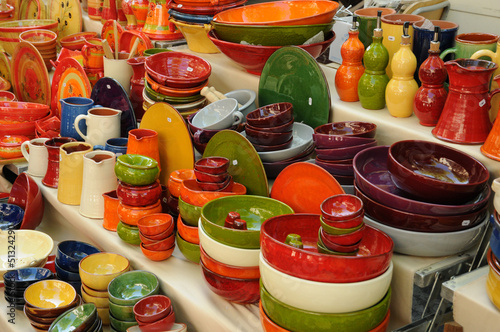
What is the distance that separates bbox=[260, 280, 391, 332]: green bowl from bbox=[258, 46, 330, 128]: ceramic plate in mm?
724

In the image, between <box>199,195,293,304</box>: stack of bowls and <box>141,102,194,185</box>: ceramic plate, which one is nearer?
<box>199,195,293,304</box>: stack of bowls

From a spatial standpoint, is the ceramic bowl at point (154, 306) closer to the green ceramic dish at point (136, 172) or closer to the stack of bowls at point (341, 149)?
the green ceramic dish at point (136, 172)

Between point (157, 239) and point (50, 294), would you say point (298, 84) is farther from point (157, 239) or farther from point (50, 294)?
point (50, 294)

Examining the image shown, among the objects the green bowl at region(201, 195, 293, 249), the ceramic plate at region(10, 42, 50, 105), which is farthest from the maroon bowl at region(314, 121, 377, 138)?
the ceramic plate at region(10, 42, 50, 105)

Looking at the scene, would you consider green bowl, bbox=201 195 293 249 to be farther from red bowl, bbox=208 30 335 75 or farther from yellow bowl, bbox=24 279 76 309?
red bowl, bbox=208 30 335 75

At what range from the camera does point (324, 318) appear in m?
1.11

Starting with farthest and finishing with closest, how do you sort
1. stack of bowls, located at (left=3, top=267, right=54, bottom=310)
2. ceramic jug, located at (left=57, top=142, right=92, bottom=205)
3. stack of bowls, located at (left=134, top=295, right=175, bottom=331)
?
ceramic jug, located at (left=57, top=142, right=92, bottom=205)
stack of bowls, located at (left=3, top=267, right=54, bottom=310)
stack of bowls, located at (left=134, top=295, right=175, bottom=331)

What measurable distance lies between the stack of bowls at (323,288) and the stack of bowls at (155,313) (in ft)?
1.01

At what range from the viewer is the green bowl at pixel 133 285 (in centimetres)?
150

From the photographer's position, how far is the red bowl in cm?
189

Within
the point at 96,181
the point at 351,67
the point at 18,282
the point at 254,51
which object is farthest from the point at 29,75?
the point at 351,67

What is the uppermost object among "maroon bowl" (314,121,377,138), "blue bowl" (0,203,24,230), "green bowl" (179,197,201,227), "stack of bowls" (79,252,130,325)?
"maroon bowl" (314,121,377,138)

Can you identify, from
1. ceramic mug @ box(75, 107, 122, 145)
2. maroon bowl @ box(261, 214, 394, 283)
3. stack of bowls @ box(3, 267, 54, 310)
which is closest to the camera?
maroon bowl @ box(261, 214, 394, 283)

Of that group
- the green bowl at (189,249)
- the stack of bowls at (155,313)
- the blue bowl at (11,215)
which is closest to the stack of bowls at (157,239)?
the green bowl at (189,249)
